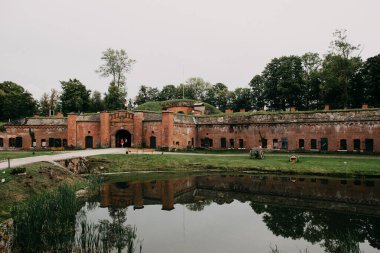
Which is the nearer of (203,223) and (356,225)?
(356,225)

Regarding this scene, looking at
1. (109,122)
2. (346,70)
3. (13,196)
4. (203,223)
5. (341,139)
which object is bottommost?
(203,223)

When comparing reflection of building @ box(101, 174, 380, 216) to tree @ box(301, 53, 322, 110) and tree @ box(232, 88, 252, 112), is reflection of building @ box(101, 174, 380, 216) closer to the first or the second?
tree @ box(301, 53, 322, 110)

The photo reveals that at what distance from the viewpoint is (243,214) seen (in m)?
14.5

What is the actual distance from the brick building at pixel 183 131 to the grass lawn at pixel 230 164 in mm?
7032

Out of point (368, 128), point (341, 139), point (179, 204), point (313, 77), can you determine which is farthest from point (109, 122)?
point (313, 77)

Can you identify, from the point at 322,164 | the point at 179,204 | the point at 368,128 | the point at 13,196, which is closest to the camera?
the point at 13,196

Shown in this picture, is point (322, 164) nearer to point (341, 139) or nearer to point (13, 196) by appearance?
point (341, 139)

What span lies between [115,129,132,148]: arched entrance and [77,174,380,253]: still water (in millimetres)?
16589

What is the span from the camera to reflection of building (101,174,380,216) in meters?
16.0

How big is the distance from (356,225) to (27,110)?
38.8 meters

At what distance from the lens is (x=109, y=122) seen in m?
37.3

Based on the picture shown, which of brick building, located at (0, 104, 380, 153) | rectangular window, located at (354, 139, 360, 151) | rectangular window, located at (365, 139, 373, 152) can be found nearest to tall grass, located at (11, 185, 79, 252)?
brick building, located at (0, 104, 380, 153)

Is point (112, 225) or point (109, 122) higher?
point (109, 122)

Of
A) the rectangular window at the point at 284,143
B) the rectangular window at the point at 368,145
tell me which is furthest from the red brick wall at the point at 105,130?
the rectangular window at the point at 368,145
